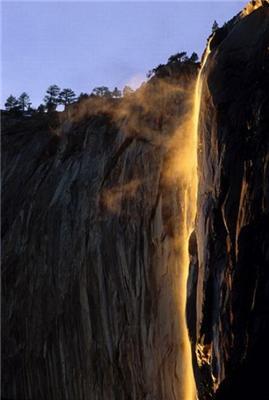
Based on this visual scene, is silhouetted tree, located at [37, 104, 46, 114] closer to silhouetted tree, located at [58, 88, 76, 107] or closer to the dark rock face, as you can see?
silhouetted tree, located at [58, 88, 76, 107]

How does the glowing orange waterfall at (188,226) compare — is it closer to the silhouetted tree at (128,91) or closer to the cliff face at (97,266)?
the cliff face at (97,266)

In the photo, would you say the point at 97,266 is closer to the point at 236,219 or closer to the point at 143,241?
the point at 143,241

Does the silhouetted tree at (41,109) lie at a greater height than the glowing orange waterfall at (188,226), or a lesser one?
greater

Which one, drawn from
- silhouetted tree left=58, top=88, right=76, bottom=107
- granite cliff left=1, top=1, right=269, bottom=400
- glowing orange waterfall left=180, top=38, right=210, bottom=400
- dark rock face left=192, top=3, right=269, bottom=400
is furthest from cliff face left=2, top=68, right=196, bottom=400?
silhouetted tree left=58, top=88, right=76, bottom=107

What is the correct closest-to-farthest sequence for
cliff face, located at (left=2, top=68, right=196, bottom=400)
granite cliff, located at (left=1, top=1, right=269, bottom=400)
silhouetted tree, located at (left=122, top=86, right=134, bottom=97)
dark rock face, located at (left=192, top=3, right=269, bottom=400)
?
dark rock face, located at (left=192, top=3, right=269, bottom=400) < granite cliff, located at (left=1, top=1, right=269, bottom=400) < cliff face, located at (left=2, top=68, right=196, bottom=400) < silhouetted tree, located at (left=122, top=86, right=134, bottom=97)

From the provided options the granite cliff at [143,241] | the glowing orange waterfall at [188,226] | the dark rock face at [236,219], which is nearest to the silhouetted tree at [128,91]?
the granite cliff at [143,241]

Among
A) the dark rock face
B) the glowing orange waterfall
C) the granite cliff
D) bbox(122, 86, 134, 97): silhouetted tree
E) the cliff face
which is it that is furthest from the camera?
bbox(122, 86, 134, 97): silhouetted tree

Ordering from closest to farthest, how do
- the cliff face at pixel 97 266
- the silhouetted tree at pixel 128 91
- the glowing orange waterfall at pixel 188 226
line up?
1. the glowing orange waterfall at pixel 188 226
2. the cliff face at pixel 97 266
3. the silhouetted tree at pixel 128 91

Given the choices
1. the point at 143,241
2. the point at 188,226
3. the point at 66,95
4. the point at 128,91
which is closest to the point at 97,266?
the point at 143,241
